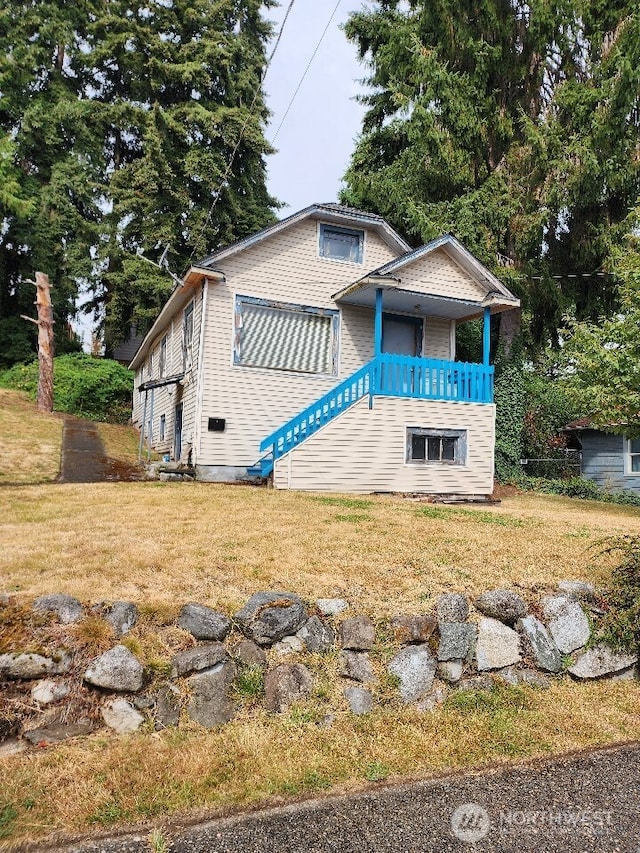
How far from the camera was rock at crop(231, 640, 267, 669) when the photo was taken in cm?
434

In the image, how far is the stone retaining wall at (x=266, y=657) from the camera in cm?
386

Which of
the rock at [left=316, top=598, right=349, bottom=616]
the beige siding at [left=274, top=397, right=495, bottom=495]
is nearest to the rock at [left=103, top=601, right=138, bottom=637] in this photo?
the rock at [left=316, top=598, right=349, bottom=616]

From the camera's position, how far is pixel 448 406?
14117 mm

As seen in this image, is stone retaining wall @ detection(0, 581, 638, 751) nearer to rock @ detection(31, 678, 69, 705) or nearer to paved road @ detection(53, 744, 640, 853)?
rock @ detection(31, 678, 69, 705)

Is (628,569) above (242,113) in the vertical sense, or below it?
below

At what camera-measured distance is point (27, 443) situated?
51.9ft

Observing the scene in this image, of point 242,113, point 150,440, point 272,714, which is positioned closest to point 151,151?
point 242,113

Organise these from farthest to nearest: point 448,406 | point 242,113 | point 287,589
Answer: point 242,113, point 448,406, point 287,589

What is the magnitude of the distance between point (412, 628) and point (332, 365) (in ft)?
35.2

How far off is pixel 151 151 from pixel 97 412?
13.0m

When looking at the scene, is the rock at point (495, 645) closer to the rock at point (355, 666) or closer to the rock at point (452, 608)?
the rock at point (452, 608)

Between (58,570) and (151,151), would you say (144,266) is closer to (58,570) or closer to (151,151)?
(151,151)

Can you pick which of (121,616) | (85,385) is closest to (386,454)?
(121,616)

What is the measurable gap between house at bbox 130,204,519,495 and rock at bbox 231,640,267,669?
7.61 metres
